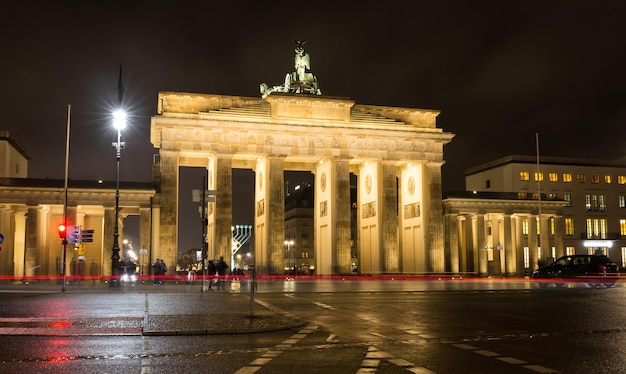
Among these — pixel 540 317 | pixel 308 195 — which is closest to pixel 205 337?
pixel 540 317

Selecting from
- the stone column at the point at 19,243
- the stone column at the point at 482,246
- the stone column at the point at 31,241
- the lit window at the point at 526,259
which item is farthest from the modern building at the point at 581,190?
the stone column at the point at 19,243

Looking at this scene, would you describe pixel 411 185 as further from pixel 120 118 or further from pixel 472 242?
pixel 120 118

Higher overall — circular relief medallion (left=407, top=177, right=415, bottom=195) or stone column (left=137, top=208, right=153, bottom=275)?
circular relief medallion (left=407, top=177, right=415, bottom=195)

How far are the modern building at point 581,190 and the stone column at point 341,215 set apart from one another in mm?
36045

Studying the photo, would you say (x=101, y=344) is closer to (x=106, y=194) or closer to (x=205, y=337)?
(x=205, y=337)

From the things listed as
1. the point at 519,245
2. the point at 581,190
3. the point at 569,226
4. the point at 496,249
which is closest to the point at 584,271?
the point at 519,245

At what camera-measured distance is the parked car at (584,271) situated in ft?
144

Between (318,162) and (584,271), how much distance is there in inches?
1207

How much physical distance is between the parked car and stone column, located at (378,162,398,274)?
61.4 ft

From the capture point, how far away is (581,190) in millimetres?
93625

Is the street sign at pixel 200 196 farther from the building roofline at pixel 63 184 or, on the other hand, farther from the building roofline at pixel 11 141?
the building roofline at pixel 11 141

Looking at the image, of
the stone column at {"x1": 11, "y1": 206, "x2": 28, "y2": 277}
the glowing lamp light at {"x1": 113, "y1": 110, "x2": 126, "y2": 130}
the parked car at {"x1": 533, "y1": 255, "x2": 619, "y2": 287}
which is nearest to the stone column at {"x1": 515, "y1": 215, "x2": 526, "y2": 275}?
the parked car at {"x1": 533, "y1": 255, "x2": 619, "y2": 287}

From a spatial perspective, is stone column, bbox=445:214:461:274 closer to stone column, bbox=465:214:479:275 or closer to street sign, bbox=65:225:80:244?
stone column, bbox=465:214:479:275

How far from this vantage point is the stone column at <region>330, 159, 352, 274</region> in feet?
209
